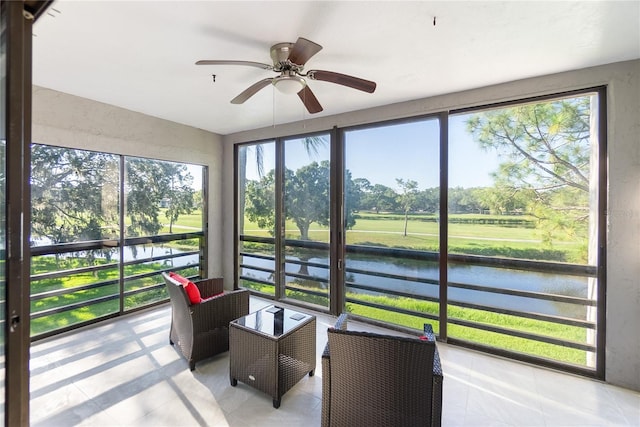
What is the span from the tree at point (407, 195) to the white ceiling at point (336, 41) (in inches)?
40.0

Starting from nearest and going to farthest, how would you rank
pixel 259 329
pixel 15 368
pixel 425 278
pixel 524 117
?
pixel 15 368 < pixel 259 329 < pixel 524 117 < pixel 425 278

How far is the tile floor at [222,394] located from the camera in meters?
2.04

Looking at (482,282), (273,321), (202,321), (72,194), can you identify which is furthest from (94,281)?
(482,282)

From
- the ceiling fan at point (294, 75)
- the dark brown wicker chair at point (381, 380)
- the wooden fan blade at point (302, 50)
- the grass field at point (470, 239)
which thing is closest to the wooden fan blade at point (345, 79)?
the ceiling fan at point (294, 75)

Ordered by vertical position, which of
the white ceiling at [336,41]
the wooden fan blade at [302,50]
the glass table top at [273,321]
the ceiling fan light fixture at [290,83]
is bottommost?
the glass table top at [273,321]

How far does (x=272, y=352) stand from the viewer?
7.09 feet

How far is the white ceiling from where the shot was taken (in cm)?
181

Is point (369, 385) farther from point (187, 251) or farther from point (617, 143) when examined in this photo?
point (187, 251)

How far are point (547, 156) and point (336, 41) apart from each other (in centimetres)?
233

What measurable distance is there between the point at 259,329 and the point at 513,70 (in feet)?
10.4

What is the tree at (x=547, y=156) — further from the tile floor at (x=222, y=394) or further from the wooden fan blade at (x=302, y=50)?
the wooden fan blade at (x=302, y=50)

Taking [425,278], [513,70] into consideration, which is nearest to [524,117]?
[513,70]

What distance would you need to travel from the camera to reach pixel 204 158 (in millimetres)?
4777

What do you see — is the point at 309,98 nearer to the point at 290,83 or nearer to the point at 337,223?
the point at 290,83
